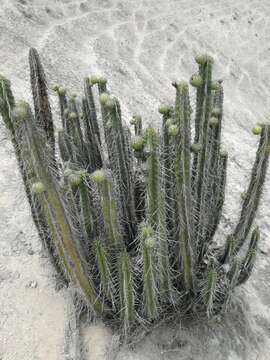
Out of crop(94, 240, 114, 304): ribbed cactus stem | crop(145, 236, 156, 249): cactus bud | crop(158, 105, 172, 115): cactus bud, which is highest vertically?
crop(158, 105, 172, 115): cactus bud

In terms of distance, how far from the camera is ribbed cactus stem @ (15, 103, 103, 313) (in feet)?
6.08

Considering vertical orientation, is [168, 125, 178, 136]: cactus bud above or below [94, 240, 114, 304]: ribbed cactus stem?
above

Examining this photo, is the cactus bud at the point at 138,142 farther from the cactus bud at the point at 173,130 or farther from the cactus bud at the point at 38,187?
the cactus bud at the point at 38,187

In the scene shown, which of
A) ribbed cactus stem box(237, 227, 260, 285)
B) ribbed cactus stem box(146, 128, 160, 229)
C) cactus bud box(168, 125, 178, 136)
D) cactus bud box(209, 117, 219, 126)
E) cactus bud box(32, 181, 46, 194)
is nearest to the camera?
cactus bud box(32, 181, 46, 194)

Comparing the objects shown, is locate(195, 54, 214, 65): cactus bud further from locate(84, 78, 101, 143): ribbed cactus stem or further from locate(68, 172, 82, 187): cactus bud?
locate(84, 78, 101, 143): ribbed cactus stem

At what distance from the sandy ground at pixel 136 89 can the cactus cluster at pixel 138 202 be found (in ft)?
0.80

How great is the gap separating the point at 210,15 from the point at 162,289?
10549mm

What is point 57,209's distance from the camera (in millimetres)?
2184

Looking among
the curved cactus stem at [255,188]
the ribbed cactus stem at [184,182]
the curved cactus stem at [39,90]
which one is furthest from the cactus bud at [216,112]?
the curved cactus stem at [39,90]

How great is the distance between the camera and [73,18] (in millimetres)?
8945

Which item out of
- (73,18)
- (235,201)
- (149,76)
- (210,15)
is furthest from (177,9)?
(235,201)

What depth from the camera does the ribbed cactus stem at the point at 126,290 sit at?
247cm

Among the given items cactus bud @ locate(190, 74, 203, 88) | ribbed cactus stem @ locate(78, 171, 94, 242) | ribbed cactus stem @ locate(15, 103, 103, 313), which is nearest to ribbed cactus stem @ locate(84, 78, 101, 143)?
ribbed cactus stem @ locate(78, 171, 94, 242)

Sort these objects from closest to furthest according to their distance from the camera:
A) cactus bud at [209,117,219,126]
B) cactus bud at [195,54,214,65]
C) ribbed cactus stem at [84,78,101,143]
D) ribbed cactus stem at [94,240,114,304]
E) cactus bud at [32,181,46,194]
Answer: cactus bud at [32,181,46,194] < cactus bud at [195,54,214,65] < ribbed cactus stem at [94,240,114,304] < cactus bud at [209,117,219,126] < ribbed cactus stem at [84,78,101,143]
